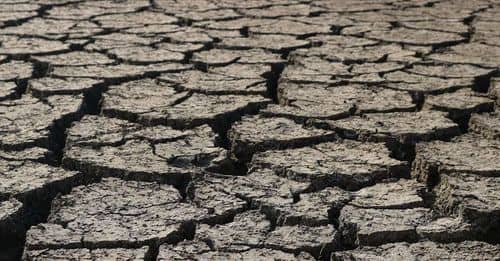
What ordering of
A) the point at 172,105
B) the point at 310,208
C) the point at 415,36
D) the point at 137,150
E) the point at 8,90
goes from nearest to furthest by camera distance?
the point at 310,208
the point at 137,150
the point at 172,105
the point at 8,90
the point at 415,36

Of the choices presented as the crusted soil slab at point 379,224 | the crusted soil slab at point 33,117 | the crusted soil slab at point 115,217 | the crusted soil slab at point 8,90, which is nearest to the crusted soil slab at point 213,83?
the crusted soil slab at point 33,117

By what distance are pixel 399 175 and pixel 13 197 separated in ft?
3.05

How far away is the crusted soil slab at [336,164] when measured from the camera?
2.49 m

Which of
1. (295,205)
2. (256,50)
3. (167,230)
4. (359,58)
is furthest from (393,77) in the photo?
(167,230)

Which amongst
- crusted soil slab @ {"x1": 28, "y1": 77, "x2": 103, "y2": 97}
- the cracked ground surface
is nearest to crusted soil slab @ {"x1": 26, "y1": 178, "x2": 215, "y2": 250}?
the cracked ground surface

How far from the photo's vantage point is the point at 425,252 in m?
2.08

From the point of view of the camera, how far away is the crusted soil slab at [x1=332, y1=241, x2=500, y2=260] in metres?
2.06

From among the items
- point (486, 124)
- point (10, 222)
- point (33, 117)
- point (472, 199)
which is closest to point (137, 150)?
point (33, 117)

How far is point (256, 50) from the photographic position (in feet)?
13.4

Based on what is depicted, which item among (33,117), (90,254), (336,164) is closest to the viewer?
(90,254)

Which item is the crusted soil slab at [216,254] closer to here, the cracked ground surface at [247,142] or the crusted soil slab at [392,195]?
the cracked ground surface at [247,142]

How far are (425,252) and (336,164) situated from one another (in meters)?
0.54

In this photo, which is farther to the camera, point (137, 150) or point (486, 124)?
point (486, 124)

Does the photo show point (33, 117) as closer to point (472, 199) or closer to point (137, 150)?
point (137, 150)
